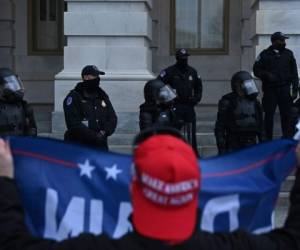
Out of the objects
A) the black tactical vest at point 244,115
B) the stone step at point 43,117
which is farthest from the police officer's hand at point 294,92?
the stone step at point 43,117

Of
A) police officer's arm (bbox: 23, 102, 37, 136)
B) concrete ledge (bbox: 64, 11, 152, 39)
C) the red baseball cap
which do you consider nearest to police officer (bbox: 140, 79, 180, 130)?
police officer's arm (bbox: 23, 102, 37, 136)

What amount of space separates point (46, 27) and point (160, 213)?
46.0 ft

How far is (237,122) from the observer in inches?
347

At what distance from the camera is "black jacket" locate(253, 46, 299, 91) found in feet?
36.2

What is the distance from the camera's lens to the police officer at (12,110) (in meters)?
7.72

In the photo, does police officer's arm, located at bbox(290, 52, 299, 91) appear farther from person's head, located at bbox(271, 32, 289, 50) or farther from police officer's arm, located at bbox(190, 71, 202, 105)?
police officer's arm, located at bbox(190, 71, 202, 105)

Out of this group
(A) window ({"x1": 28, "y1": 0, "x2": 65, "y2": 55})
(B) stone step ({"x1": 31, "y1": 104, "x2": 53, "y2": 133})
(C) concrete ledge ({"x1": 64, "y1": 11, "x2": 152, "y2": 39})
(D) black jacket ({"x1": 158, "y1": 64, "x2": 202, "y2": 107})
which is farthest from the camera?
(A) window ({"x1": 28, "y1": 0, "x2": 65, "y2": 55})

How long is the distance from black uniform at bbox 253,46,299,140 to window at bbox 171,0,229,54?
434 cm

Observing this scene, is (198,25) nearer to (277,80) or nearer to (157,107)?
(277,80)

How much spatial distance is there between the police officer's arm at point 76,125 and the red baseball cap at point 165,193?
6.56m

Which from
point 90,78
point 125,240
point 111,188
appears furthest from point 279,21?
point 125,240

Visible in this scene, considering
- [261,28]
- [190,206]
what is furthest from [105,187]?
[261,28]

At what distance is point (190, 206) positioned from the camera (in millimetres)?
2014

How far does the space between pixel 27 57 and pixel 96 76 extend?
21.5 feet
